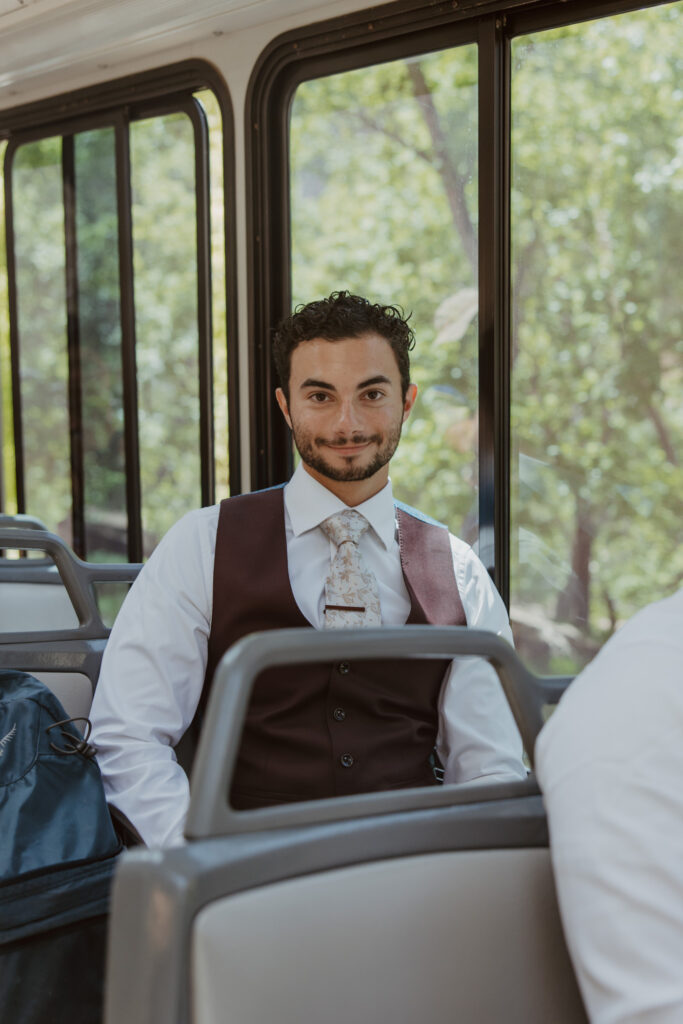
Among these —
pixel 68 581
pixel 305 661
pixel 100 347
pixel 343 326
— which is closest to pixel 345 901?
pixel 305 661

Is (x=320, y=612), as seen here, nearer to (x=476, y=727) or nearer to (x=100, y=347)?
(x=476, y=727)

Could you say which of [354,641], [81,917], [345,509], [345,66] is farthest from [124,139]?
[354,641]

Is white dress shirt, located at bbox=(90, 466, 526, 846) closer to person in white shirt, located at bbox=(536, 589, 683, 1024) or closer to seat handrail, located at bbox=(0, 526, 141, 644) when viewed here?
seat handrail, located at bbox=(0, 526, 141, 644)

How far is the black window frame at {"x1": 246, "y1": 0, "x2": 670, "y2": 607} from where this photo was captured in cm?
250

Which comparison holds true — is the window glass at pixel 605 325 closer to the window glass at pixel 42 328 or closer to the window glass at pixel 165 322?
the window glass at pixel 165 322

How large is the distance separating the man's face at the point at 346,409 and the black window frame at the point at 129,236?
1.17 metres

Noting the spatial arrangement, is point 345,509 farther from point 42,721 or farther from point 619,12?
point 619,12

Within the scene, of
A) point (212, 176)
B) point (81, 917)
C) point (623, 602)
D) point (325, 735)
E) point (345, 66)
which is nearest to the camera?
point (81, 917)

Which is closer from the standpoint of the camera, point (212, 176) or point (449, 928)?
point (449, 928)

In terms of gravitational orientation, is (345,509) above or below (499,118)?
below

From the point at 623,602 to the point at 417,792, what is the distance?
328 cm

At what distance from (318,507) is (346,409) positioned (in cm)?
19

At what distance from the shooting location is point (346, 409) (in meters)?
1.94

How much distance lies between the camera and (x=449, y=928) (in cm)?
95
